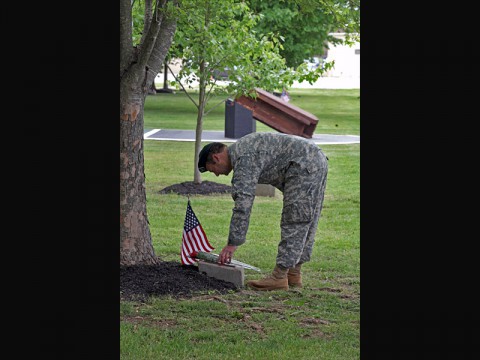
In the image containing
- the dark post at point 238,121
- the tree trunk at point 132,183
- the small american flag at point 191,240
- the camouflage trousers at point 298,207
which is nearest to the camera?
the camouflage trousers at point 298,207

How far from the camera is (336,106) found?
3478cm

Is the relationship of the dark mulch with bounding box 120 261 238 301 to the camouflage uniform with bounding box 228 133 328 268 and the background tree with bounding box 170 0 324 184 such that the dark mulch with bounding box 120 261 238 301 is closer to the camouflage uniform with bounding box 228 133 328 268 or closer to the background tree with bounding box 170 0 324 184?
the camouflage uniform with bounding box 228 133 328 268

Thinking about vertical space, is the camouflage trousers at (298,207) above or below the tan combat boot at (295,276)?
above

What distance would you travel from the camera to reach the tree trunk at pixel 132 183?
7875 millimetres

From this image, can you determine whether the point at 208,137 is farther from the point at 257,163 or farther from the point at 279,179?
the point at 257,163

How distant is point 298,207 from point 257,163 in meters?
0.57

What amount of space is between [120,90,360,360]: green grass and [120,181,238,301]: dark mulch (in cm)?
15

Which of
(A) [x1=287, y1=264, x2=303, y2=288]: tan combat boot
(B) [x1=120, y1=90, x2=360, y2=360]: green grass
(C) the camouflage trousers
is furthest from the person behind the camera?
(A) [x1=287, y1=264, x2=303, y2=288]: tan combat boot

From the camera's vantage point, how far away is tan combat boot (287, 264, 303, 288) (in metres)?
8.00

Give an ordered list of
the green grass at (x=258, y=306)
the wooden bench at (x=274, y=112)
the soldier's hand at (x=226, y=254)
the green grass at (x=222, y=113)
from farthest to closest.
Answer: the green grass at (x=222, y=113) < the wooden bench at (x=274, y=112) < the soldier's hand at (x=226, y=254) < the green grass at (x=258, y=306)

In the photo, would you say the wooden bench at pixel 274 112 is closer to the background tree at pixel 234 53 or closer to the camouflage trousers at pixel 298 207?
the background tree at pixel 234 53

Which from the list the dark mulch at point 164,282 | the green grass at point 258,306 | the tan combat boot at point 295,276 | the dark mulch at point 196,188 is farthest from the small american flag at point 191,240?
the dark mulch at point 196,188

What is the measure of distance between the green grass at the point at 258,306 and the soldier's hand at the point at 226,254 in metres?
0.30

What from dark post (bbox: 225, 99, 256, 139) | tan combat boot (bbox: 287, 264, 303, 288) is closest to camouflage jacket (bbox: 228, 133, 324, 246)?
tan combat boot (bbox: 287, 264, 303, 288)
